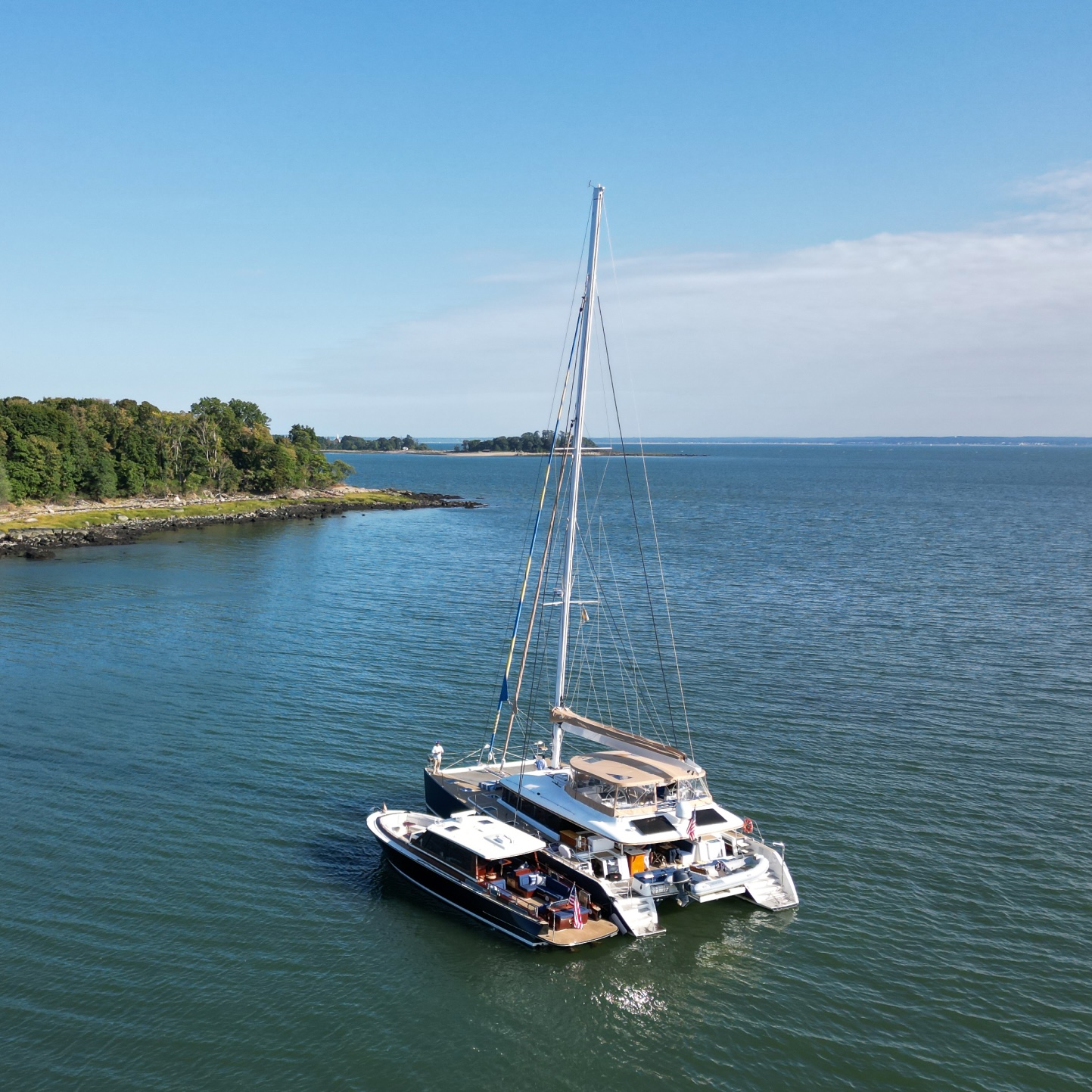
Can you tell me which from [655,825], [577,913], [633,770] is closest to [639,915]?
[577,913]

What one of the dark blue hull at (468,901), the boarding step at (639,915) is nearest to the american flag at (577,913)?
the dark blue hull at (468,901)

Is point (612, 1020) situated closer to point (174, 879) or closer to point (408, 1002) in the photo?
point (408, 1002)

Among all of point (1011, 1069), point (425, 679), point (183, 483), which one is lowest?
point (1011, 1069)

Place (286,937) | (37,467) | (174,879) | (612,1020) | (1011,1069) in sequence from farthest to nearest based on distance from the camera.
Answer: (37,467), (174,879), (286,937), (612,1020), (1011,1069)

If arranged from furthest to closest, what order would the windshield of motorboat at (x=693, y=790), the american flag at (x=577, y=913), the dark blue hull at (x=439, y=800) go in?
1. the dark blue hull at (x=439, y=800)
2. the windshield of motorboat at (x=693, y=790)
3. the american flag at (x=577, y=913)

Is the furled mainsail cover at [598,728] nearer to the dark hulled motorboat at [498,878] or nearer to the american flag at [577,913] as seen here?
the dark hulled motorboat at [498,878]

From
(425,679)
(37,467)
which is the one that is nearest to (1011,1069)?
(425,679)

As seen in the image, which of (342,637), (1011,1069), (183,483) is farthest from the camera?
(183,483)
